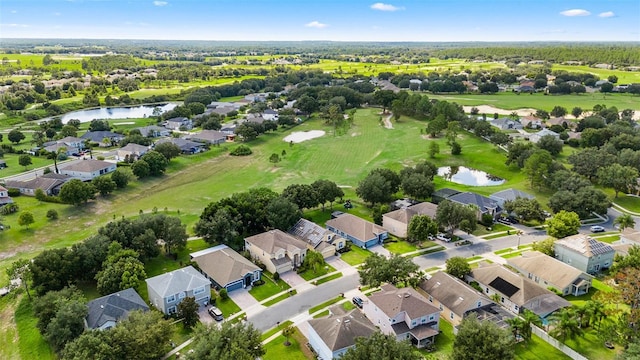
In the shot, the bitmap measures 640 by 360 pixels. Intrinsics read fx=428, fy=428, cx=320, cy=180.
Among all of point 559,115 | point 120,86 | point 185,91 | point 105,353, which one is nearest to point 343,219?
point 105,353

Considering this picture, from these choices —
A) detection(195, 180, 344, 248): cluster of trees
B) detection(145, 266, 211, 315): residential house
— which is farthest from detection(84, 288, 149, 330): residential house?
detection(195, 180, 344, 248): cluster of trees

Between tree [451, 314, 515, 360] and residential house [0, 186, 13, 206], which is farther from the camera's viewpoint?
residential house [0, 186, 13, 206]

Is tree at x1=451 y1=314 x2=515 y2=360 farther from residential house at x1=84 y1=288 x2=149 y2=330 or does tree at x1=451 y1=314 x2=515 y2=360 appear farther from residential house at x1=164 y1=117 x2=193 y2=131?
residential house at x1=164 y1=117 x2=193 y2=131

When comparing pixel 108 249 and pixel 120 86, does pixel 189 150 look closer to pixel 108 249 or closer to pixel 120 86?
pixel 108 249

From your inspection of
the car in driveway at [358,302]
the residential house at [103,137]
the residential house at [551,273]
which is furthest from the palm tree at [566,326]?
the residential house at [103,137]

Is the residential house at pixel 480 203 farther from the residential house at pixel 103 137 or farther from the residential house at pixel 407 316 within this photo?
the residential house at pixel 103 137

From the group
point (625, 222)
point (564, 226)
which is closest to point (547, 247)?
point (564, 226)
